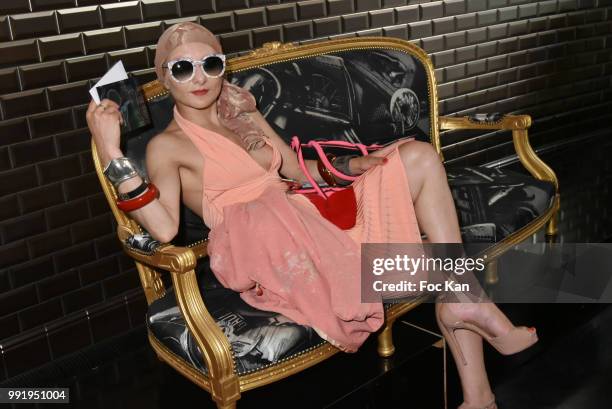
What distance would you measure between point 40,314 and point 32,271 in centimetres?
20

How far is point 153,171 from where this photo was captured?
7.35ft

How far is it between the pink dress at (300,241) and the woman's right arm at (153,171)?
145 millimetres

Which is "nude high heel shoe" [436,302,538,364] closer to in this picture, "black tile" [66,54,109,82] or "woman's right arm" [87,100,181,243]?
"woman's right arm" [87,100,181,243]

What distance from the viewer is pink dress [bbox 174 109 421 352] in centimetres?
212

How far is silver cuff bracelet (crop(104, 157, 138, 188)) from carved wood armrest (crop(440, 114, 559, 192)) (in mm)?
1786

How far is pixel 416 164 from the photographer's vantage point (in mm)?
2266

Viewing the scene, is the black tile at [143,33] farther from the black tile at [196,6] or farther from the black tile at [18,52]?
the black tile at [18,52]

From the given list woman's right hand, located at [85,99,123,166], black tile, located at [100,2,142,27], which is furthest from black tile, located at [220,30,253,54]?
woman's right hand, located at [85,99,123,166]

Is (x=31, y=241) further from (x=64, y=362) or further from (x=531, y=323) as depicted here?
(x=531, y=323)

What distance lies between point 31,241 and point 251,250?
1208 millimetres

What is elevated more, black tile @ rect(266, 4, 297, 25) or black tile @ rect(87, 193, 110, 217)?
black tile @ rect(266, 4, 297, 25)

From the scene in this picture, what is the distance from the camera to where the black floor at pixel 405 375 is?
2471mm

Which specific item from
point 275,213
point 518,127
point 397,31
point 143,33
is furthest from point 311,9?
point 275,213

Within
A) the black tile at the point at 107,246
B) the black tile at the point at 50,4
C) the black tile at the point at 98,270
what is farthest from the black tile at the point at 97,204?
the black tile at the point at 50,4
